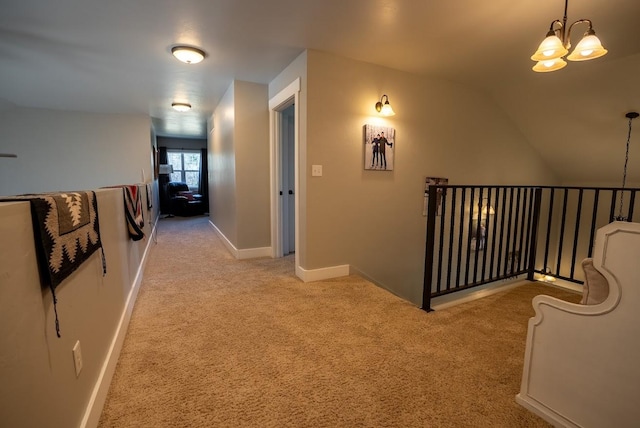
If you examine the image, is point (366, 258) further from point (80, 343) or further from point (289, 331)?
point (80, 343)

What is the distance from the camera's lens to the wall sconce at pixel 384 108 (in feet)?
9.98

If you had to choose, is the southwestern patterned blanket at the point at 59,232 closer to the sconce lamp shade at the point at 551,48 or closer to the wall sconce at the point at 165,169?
the sconce lamp shade at the point at 551,48

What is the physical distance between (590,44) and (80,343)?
2.98 m

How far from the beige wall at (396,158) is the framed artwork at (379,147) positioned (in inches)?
2.8

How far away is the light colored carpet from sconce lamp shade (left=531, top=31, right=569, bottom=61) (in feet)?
5.84

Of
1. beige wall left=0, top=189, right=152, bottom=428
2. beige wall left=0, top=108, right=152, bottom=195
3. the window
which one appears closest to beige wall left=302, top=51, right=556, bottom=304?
beige wall left=0, top=189, right=152, bottom=428

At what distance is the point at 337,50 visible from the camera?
109 inches

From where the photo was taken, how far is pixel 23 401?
2.44 ft

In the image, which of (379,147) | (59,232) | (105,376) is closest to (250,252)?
(379,147)

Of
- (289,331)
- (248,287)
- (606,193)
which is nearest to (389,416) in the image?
(289,331)

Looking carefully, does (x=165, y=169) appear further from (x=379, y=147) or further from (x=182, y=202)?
(x=379, y=147)

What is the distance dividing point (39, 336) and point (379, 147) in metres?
2.96

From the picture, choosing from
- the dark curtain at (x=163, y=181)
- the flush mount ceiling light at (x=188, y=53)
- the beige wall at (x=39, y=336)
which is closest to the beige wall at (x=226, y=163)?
the flush mount ceiling light at (x=188, y=53)

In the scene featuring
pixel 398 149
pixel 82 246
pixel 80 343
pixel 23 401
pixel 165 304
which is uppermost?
pixel 398 149
